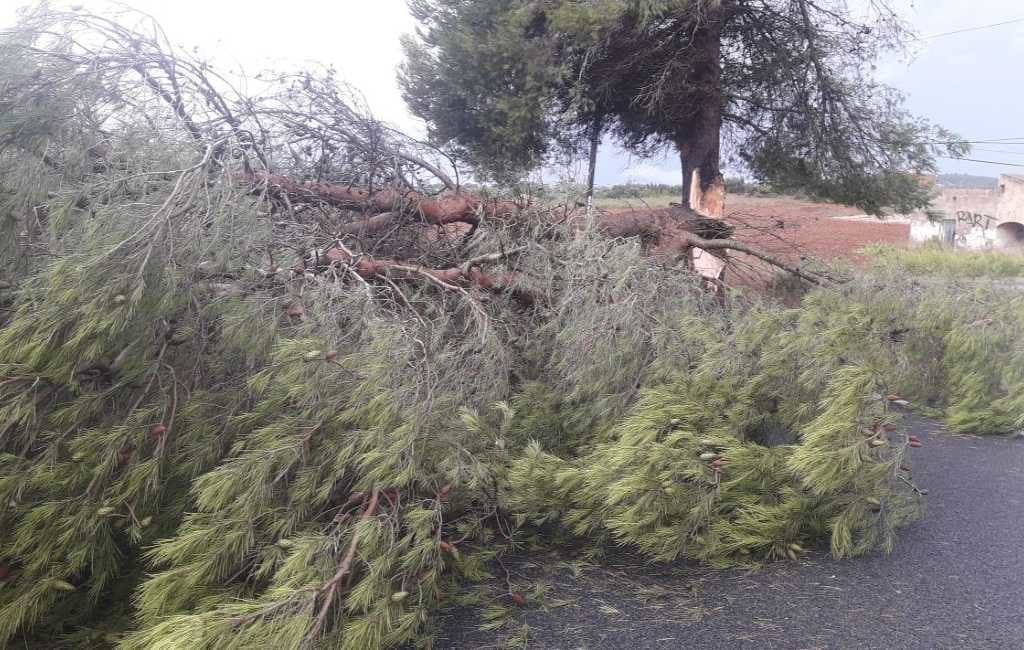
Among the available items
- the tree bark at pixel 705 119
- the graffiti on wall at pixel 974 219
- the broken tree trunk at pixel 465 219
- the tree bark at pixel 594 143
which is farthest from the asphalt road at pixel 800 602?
the graffiti on wall at pixel 974 219

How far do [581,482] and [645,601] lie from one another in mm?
527

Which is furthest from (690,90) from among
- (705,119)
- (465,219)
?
(465,219)

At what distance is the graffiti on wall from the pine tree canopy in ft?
53.7

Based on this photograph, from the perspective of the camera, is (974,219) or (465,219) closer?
(465,219)

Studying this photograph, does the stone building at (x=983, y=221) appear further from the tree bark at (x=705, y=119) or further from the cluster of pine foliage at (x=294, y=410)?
the cluster of pine foliage at (x=294, y=410)

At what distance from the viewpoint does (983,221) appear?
74.5 feet

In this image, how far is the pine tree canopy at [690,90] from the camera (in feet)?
26.1

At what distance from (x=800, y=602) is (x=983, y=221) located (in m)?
24.3

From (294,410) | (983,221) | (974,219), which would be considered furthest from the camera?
(974,219)

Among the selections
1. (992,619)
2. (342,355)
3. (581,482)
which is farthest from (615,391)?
(992,619)

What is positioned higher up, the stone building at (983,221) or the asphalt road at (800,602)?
the stone building at (983,221)

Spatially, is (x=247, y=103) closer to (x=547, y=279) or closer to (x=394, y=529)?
(x=547, y=279)

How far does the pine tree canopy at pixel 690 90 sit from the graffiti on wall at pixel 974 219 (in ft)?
53.7

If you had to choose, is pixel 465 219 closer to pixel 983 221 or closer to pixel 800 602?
pixel 800 602
